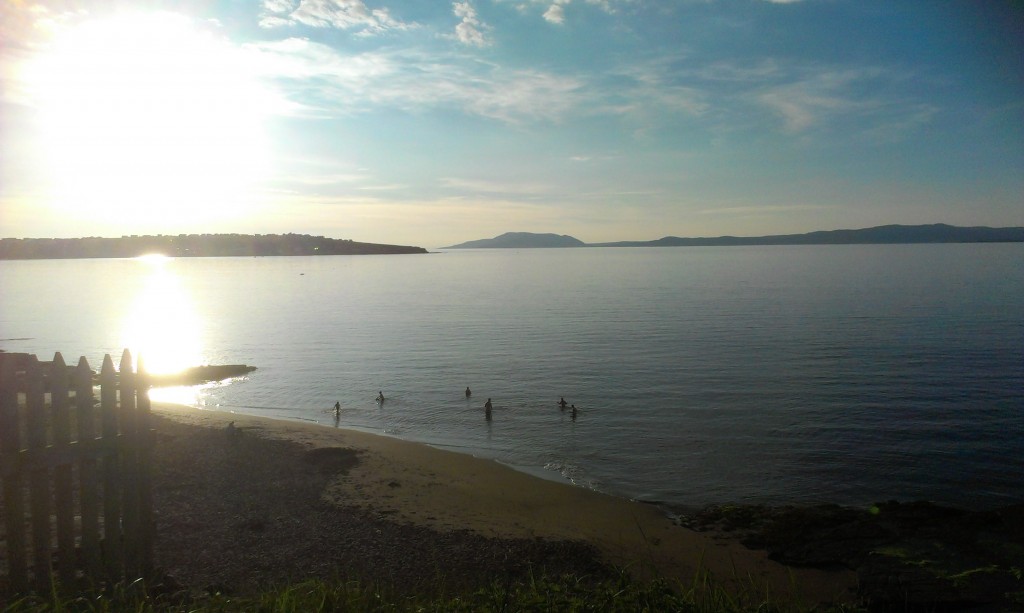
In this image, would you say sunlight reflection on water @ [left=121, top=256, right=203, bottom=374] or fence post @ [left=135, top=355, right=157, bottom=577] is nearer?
fence post @ [left=135, top=355, right=157, bottom=577]

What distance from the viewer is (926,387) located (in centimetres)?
2570

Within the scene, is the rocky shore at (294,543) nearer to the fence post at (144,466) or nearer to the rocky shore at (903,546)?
the fence post at (144,466)

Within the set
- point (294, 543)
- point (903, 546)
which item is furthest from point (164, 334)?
point (903, 546)

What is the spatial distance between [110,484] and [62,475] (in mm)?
782

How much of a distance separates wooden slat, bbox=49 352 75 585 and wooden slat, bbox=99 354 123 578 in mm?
489

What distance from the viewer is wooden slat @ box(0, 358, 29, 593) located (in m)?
6.96

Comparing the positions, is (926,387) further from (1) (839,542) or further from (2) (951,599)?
(2) (951,599)

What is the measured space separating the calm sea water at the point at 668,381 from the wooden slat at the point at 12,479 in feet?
37.8

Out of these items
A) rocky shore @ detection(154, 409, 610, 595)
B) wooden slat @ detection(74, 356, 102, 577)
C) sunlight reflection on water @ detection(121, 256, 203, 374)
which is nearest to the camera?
wooden slat @ detection(74, 356, 102, 577)

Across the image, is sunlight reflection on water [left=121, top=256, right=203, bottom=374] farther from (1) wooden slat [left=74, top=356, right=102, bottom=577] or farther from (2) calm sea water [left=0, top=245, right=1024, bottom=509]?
(1) wooden slat [left=74, top=356, right=102, bottom=577]

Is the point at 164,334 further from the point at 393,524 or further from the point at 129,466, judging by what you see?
the point at 129,466

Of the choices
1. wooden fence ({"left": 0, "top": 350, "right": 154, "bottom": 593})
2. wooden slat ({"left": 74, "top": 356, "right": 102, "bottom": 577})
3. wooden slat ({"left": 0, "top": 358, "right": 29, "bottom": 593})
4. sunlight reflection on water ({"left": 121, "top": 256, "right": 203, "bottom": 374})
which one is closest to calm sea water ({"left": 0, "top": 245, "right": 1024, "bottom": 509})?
sunlight reflection on water ({"left": 121, "top": 256, "right": 203, "bottom": 374})

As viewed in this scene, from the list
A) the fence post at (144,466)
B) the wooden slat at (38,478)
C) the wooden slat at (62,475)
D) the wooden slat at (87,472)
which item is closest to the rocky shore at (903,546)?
the fence post at (144,466)

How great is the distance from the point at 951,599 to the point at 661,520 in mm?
5547
